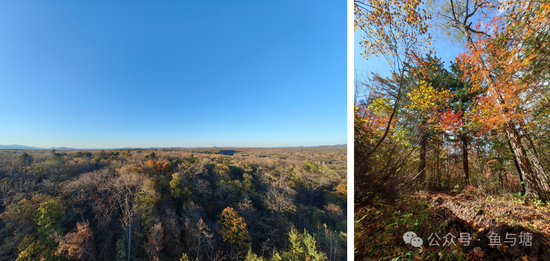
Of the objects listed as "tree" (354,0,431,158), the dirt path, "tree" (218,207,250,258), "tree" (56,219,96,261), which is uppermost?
"tree" (354,0,431,158)

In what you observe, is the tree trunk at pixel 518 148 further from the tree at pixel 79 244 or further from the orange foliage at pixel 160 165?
the orange foliage at pixel 160 165

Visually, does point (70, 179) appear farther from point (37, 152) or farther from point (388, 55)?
point (388, 55)

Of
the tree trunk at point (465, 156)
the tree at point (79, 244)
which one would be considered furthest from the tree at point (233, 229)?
the tree trunk at point (465, 156)

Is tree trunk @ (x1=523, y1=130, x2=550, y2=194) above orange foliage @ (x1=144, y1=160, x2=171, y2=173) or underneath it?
above

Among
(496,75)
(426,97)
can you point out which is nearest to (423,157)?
(426,97)

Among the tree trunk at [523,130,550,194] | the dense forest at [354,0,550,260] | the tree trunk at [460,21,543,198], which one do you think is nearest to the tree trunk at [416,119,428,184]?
the dense forest at [354,0,550,260]

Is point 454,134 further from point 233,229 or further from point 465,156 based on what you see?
point 233,229

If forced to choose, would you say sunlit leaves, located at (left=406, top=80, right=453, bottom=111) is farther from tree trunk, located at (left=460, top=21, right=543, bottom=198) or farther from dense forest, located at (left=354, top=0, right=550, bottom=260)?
tree trunk, located at (left=460, top=21, right=543, bottom=198)
